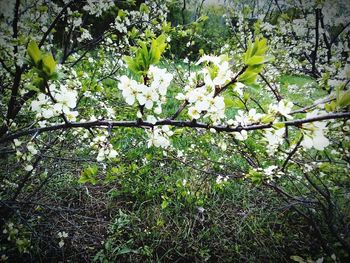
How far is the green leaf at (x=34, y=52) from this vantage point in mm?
850

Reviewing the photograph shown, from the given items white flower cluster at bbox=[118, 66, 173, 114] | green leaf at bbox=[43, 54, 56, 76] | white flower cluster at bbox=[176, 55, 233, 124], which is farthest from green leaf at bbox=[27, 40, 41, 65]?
white flower cluster at bbox=[176, 55, 233, 124]

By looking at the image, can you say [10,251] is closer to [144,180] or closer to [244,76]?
[144,180]

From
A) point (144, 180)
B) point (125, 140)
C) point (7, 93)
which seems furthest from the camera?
point (125, 140)

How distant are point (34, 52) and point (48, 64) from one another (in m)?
0.05

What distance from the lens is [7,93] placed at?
2.95m

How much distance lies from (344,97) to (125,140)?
330 centimetres

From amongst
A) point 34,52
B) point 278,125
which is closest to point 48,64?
point 34,52

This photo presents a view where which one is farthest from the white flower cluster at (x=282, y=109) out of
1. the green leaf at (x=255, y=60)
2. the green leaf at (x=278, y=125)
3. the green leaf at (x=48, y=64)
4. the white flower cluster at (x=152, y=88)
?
the green leaf at (x=48, y=64)

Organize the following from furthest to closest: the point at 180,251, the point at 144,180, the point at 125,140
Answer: the point at 125,140 < the point at 144,180 < the point at 180,251

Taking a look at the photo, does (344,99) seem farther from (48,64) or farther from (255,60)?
Result: (48,64)

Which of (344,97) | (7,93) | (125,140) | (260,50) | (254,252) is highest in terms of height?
(260,50)

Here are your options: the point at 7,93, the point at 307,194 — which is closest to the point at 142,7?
the point at 7,93

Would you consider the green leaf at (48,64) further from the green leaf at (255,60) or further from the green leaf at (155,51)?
the green leaf at (255,60)

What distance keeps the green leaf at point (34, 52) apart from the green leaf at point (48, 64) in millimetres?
21
